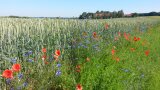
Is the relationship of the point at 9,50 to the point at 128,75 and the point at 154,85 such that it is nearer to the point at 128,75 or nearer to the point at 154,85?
the point at 128,75

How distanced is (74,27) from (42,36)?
7.61ft

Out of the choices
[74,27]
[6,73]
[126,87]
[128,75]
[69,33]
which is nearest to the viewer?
[6,73]

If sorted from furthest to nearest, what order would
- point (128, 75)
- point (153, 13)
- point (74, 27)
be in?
point (153, 13) → point (74, 27) → point (128, 75)

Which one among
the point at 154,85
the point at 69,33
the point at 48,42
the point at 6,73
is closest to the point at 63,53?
the point at 48,42

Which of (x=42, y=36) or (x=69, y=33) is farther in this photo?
(x=69, y=33)

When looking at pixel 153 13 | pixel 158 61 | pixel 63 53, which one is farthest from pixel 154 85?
pixel 153 13

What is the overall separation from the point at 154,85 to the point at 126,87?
89 centimetres

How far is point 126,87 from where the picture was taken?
6.96 m

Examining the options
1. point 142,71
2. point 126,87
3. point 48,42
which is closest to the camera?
point 126,87

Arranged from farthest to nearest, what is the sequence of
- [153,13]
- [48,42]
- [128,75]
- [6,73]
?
[153,13]
[48,42]
[128,75]
[6,73]

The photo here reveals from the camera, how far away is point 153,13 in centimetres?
8650

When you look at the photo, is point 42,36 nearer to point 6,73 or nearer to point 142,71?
point 142,71

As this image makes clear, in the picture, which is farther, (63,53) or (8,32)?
(63,53)

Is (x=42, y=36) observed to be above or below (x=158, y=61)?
above
